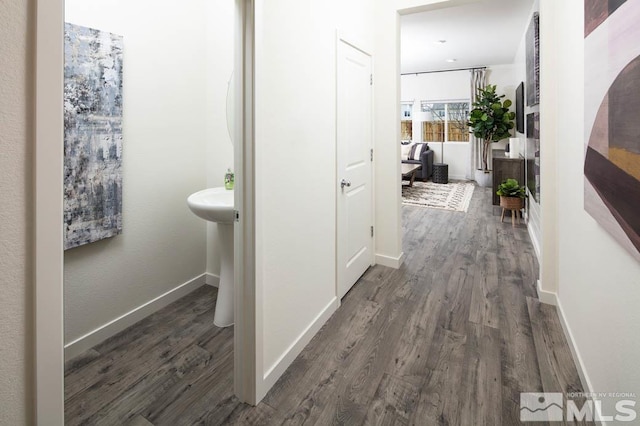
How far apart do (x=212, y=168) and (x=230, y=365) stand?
1.53 metres

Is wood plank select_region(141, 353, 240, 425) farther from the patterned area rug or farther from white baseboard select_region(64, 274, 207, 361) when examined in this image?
the patterned area rug

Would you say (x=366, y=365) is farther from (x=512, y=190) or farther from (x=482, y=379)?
(x=512, y=190)

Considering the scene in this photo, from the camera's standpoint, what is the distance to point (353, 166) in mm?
2828

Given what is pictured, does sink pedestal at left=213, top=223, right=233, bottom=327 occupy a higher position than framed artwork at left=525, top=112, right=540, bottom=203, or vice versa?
framed artwork at left=525, top=112, right=540, bottom=203

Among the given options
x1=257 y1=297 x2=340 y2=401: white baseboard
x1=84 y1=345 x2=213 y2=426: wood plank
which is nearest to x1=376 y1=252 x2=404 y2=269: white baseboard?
x1=257 y1=297 x2=340 y2=401: white baseboard

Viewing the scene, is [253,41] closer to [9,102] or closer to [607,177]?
[9,102]

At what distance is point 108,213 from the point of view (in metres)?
2.13

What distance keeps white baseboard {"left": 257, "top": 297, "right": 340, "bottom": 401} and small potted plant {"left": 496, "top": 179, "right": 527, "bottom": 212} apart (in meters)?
3.48

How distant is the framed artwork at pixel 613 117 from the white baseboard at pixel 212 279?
99.2 inches

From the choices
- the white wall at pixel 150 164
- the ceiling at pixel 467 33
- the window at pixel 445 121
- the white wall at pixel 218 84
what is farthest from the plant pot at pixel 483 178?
the white wall at pixel 150 164

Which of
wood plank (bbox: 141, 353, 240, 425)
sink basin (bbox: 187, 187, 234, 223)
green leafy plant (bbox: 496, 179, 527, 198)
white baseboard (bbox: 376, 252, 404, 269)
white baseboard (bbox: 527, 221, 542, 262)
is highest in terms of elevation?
green leafy plant (bbox: 496, 179, 527, 198)

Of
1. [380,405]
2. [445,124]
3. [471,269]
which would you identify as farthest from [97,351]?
[445,124]

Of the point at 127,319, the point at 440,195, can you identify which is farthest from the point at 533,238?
the point at 127,319

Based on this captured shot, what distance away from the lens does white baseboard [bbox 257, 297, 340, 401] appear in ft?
5.62
